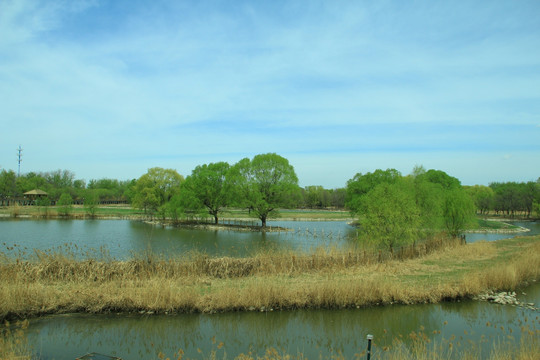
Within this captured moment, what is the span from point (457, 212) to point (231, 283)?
28215 mm

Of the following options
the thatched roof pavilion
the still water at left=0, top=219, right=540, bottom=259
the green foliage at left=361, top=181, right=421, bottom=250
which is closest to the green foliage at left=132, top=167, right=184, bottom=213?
the still water at left=0, top=219, right=540, bottom=259

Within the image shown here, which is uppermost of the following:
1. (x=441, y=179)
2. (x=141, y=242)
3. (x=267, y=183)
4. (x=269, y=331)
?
(x=441, y=179)

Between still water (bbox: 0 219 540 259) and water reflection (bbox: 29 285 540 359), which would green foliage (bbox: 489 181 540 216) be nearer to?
still water (bbox: 0 219 540 259)

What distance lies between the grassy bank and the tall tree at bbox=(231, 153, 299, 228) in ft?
120

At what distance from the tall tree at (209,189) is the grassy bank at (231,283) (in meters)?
43.1

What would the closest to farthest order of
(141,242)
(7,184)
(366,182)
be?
(141,242)
(366,182)
(7,184)

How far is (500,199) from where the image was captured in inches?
3723

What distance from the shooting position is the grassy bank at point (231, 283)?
41.4 feet

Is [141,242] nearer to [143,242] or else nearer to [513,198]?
[143,242]

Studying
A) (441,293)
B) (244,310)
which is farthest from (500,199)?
(244,310)

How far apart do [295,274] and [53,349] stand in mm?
10498

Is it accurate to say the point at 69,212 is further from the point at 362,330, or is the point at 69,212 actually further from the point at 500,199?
the point at 500,199

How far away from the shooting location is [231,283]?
1521 centimetres

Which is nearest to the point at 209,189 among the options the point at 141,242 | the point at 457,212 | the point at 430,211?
the point at 141,242
